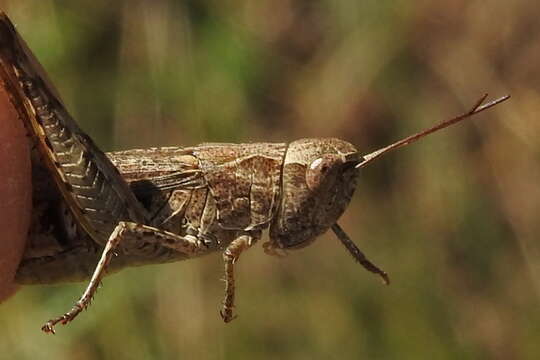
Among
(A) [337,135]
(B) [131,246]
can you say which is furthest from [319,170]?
(A) [337,135]

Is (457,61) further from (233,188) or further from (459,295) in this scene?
(233,188)

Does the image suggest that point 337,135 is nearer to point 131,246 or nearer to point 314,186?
point 314,186

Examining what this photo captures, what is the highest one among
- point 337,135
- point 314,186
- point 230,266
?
point 314,186

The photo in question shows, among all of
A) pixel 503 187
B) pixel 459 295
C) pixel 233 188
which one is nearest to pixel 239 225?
pixel 233 188

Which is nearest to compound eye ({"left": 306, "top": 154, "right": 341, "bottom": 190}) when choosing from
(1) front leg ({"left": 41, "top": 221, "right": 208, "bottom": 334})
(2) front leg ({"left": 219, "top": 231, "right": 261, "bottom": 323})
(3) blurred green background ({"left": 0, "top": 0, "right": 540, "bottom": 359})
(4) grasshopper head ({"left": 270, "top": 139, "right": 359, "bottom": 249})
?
(4) grasshopper head ({"left": 270, "top": 139, "right": 359, "bottom": 249})

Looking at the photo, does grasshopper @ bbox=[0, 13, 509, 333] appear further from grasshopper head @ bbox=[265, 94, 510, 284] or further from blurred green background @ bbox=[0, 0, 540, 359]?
blurred green background @ bbox=[0, 0, 540, 359]
